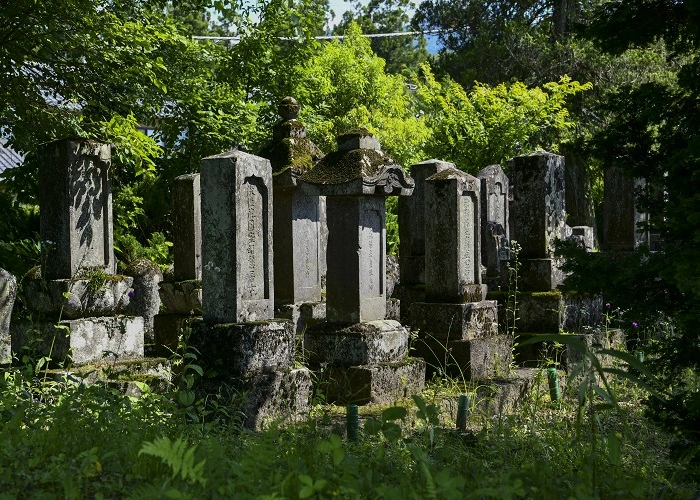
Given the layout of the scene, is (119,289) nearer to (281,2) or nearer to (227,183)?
(227,183)

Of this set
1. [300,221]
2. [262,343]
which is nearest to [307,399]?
[262,343]

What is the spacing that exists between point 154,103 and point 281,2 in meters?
2.27

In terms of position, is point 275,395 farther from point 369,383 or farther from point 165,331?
point 165,331

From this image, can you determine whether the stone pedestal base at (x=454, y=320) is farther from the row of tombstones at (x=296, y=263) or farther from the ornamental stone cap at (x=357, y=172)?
the ornamental stone cap at (x=357, y=172)

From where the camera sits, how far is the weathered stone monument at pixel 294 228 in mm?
9875

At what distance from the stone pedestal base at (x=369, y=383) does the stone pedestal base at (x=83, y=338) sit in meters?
1.87

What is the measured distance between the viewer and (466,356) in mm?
9070

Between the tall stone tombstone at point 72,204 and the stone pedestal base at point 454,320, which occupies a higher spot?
the tall stone tombstone at point 72,204

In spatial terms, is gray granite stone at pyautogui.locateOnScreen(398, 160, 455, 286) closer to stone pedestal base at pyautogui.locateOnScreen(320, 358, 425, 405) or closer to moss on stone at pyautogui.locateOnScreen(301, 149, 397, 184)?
moss on stone at pyautogui.locateOnScreen(301, 149, 397, 184)

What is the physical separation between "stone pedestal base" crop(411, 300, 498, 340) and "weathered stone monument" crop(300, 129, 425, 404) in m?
0.86

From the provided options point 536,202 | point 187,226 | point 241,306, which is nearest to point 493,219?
point 536,202

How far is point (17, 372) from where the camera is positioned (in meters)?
5.82

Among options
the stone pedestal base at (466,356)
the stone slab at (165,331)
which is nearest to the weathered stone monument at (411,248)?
the stone pedestal base at (466,356)

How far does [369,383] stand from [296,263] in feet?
8.37
